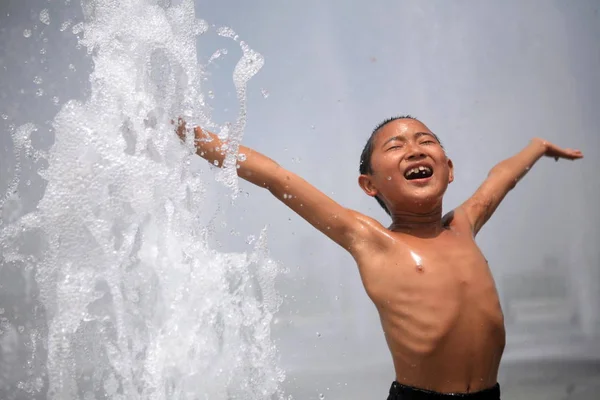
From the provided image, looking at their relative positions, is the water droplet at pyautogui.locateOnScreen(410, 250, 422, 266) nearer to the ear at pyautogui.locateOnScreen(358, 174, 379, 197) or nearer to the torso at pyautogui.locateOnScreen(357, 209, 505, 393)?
the torso at pyautogui.locateOnScreen(357, 209, 505, 393)

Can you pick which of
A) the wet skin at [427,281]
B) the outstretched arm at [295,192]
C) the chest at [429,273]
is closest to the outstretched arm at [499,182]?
the wet skin at [427,281]

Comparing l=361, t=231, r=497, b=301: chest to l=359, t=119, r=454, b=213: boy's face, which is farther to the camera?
l=359, t=119, r=454, b=213: boy's face

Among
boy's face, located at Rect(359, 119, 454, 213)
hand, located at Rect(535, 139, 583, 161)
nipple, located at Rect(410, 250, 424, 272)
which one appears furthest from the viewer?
hand, located at Rect(535, 139, 583, 161)

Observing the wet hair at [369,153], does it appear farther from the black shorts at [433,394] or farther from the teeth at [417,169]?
the black shorts at [433,394]

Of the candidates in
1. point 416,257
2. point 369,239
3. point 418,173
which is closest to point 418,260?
point 416,257

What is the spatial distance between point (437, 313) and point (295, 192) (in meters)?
0.63

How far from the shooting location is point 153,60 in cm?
235

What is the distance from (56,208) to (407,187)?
1335mm

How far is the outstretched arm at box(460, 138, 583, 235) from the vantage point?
240 cm

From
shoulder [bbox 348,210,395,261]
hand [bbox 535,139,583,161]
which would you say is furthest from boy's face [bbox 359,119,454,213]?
hand [bbox 535,139,583,161]

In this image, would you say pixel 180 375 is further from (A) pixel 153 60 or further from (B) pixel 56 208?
(A) pixel 153 60

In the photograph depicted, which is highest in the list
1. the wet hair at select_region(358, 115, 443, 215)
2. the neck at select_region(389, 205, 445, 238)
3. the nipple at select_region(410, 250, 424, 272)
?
the wet hair at select_region(358, 115, 443, 215)

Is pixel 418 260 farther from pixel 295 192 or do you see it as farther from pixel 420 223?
pixel 295 192

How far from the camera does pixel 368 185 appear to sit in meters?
2.28
